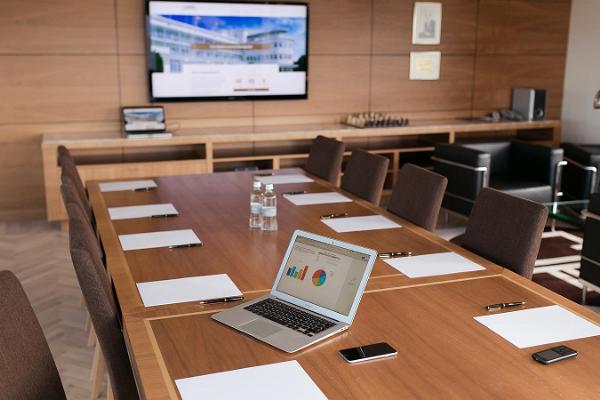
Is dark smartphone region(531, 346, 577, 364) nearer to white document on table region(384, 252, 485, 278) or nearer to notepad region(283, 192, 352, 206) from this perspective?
white document on table region(384, 252, 485, 278)

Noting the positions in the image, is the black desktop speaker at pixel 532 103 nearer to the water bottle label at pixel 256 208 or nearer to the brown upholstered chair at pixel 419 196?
the brown upholstered chair at pixel 419 196

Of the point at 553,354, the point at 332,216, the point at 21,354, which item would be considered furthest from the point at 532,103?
the point at 21,354

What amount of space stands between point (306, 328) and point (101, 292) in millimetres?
726

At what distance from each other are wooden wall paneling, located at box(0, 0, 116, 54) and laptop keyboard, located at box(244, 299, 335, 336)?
16.7 ft

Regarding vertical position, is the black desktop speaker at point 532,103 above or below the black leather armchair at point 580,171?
above

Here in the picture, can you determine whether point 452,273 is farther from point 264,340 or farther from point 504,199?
point 264,340

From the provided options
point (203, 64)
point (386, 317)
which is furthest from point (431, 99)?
point (386, 317)

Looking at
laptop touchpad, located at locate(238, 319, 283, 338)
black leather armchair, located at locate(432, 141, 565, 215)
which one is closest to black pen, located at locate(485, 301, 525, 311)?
laptop touchpad, located at locate(238, 319, 283, 338)

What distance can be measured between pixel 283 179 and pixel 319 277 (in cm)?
255

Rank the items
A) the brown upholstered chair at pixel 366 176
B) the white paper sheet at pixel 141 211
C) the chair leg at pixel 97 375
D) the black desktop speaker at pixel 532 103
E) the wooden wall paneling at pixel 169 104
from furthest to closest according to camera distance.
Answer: the black desktop speaker at pixel 532 103, the wooden wall paneling at pixel 169 104, the brown upholstered chair at pixel 366 176, the white paper sheet at pixel 141 211, the chair leg at pixel 97 375

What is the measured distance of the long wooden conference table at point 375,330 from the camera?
1827 millimetres

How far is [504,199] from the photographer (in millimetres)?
3135

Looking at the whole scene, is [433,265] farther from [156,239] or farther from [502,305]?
[156,239]

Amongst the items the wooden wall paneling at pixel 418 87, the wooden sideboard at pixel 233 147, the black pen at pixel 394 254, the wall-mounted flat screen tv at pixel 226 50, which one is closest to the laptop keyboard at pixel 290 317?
the black pen at pixel 394 254
